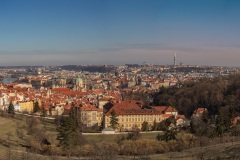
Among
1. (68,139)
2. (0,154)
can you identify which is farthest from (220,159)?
(0,154)

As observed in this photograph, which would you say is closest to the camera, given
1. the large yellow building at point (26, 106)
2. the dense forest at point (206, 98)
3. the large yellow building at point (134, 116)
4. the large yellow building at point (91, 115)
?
the large yellow building at point (134, 116)

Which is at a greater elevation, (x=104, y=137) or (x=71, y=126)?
(x=71, y=126)

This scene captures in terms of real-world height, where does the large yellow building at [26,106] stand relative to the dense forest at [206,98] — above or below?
below

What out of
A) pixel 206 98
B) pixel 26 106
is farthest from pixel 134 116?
pixel 26 106

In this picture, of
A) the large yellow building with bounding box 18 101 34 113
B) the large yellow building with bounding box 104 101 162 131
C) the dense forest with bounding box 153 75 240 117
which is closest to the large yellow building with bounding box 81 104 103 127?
the large yellow building with bounding box 104 101 162 131

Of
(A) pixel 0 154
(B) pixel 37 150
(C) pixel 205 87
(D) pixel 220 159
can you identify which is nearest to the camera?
(D) pixel 220 159

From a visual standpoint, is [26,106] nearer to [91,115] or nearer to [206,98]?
[91,115]

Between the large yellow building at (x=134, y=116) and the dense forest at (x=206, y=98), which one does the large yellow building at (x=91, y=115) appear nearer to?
the large yellow building at (x=134, y=116)

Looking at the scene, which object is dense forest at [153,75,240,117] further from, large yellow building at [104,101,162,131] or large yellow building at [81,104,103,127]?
large yellow building at [81,104,103,127]

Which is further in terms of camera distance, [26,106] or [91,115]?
→ [26,106]

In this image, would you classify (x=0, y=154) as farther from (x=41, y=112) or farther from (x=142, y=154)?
(x=41, y=112)

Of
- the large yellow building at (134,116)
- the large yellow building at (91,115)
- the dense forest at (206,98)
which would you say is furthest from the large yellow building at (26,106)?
the dense forest at (206,98)
